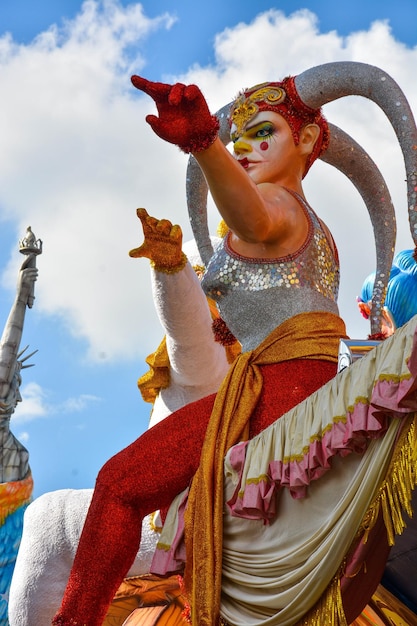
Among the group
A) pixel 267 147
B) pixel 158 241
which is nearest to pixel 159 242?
pixel 158 241

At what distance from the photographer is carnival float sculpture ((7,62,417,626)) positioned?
6.43ft

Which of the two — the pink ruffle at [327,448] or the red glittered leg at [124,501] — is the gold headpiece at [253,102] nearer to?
the red glittered leg at [124,501]

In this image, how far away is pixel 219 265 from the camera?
2.69 metres

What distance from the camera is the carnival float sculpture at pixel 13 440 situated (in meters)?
4.01

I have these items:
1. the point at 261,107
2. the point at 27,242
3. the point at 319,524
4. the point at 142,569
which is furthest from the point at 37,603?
the point at 27,242

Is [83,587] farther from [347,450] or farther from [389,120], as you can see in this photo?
[389,120]

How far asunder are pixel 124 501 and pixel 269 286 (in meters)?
0.74

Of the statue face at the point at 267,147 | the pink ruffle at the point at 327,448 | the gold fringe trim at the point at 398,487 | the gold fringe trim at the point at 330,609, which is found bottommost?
the gold fringe trim at the point at 330,609

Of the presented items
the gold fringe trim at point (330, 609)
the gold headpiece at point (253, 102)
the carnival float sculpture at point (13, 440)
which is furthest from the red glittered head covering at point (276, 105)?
the carnival float sculpture at point (13, 440)

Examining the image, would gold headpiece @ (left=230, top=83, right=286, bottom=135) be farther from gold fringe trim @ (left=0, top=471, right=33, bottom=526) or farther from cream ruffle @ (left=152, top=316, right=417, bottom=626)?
gold fringe trim @ (left=0, top=471, right=33, bottom=526)

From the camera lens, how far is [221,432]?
2.34 m

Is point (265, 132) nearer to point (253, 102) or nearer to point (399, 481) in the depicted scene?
point (253, 102)

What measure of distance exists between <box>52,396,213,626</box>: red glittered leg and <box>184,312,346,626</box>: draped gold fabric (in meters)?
0.07

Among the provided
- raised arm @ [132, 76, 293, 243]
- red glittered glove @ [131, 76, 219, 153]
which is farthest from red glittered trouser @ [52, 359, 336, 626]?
red glittered glove @ [131, 76, 219, 153]
